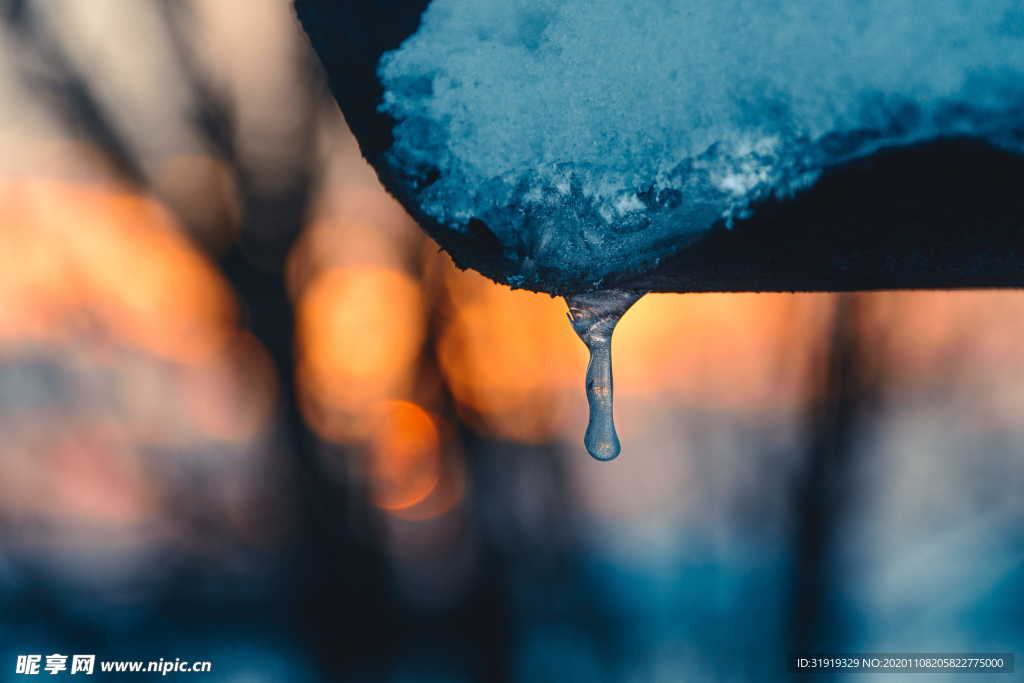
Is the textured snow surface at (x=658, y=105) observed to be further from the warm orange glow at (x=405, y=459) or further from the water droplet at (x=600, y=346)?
the warm orange glow at (x=405, y=459)

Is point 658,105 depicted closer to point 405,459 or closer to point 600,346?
point 600,346

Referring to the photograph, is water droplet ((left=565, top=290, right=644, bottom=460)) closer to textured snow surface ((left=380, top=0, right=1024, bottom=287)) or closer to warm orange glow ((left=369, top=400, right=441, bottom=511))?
textured snow surface ((left=380, top=0, right=1024, bottom=287))

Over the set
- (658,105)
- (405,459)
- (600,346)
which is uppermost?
(658,105)

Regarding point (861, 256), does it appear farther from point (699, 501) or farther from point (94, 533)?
point (94, 533)

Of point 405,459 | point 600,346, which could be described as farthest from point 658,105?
point 405,459

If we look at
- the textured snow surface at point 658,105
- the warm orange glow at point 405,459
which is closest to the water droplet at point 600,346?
the textured snow surface at point 658,105

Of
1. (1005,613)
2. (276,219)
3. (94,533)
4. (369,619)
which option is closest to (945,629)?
(1005,613)
